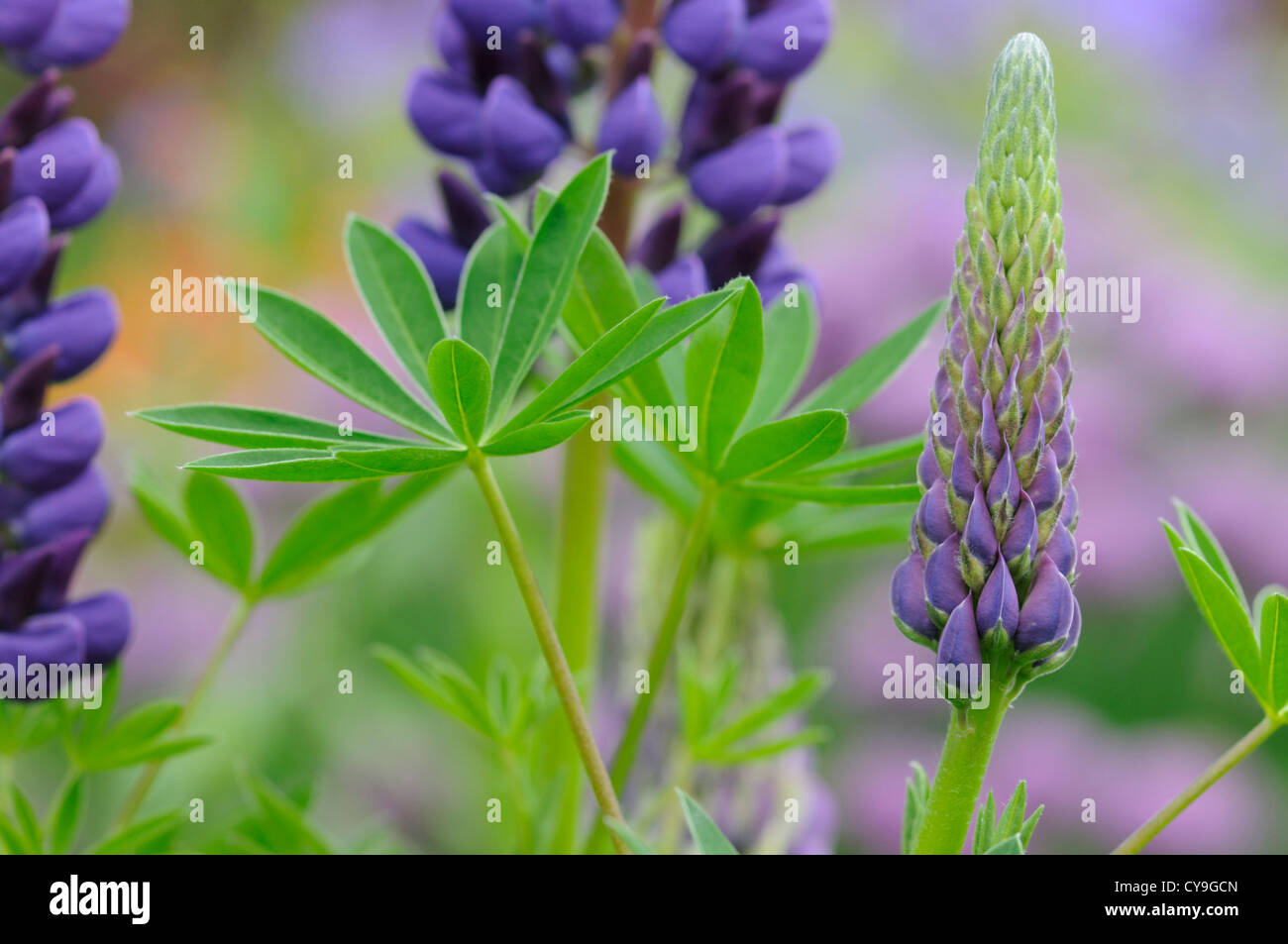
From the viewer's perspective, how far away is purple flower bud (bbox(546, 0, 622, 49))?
729 mm

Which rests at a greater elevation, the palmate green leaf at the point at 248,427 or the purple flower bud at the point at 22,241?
the purple flower bud at the point at 22,241

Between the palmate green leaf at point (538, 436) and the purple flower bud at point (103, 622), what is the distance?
9.8 inches

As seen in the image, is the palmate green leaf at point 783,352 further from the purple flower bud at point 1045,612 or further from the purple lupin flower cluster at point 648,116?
the purple flower bud at point 1045,612

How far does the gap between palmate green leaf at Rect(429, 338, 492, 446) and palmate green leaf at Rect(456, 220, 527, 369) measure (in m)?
0.06

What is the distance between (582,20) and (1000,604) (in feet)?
1.37

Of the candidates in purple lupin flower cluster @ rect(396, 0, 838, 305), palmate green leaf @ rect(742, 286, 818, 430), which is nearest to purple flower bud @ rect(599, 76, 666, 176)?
purple lupin flower cluster @ rect(396, 0, 838, 305)

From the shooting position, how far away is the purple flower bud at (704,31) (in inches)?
28.4

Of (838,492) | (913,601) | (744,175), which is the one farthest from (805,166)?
(913,601)

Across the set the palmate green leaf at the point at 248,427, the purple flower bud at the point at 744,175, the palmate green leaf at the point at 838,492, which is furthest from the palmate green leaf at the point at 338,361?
the purple flower bud at the point at 744,175

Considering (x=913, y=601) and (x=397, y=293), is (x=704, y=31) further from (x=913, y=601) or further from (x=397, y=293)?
(x=913, y=601)

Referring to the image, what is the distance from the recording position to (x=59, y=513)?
0.66m

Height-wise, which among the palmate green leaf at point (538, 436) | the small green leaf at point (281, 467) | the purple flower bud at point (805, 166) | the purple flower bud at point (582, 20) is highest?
the purple flower bud at point (582, 20)
